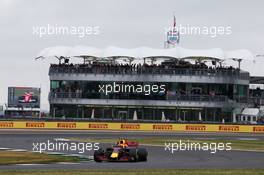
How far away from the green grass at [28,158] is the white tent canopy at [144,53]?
137 ft

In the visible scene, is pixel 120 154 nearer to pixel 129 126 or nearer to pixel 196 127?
pixel 129 126

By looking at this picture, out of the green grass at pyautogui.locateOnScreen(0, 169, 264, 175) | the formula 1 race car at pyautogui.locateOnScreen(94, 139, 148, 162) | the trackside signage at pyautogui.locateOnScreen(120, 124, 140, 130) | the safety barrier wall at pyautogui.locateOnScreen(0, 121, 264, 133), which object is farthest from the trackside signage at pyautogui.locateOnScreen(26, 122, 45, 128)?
the green grass at pyautogui.locateOnScreen(0, 169, 264, 175)

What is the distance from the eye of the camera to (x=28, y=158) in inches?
1066

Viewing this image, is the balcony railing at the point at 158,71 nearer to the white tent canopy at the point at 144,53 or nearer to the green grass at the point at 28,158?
the white tent canopy at the point at 144,53

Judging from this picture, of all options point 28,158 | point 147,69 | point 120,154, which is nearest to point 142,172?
point 120,154

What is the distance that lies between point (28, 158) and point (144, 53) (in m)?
45.6

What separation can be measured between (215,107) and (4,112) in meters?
30.6

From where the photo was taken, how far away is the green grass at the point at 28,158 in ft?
84.0

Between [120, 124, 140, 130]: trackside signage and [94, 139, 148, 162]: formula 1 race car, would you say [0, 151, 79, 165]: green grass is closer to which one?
[94, 139, 148, 162]: formula 1 race car

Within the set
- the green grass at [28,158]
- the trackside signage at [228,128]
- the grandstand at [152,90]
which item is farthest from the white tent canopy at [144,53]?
the green grass at [28,158]

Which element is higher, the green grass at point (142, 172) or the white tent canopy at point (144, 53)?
the white tent canopy at point (144, 53)

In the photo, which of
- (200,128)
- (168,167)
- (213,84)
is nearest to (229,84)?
(213,84)

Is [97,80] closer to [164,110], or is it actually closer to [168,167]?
[164,110]

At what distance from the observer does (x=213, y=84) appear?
67812mm
